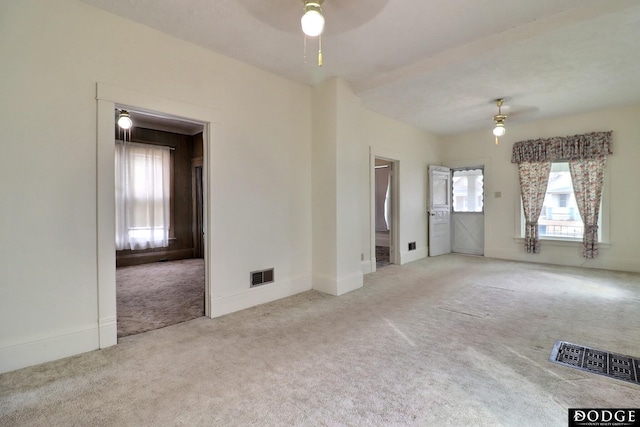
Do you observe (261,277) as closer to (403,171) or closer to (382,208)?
(403,171)

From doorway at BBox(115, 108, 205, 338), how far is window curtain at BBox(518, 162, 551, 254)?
6010mm

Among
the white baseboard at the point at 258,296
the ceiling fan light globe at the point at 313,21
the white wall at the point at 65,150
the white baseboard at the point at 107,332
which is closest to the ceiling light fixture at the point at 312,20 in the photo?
the ceiling fan light globe at the point at 313,21

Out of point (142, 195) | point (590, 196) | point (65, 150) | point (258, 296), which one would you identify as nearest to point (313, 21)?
point (65, 150)

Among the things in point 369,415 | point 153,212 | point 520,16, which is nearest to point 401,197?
point 520,16

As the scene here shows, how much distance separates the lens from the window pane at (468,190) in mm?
6863

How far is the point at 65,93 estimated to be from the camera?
2.33m

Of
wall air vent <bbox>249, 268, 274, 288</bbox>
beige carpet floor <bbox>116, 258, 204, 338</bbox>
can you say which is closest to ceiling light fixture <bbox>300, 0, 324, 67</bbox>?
wall air vent <bbox>249, 268, 274, 288</bbox>

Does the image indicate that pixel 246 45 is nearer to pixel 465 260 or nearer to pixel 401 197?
pixel 401 197

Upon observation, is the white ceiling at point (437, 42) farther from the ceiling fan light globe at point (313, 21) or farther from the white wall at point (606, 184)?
the white wall at point (606, 184)

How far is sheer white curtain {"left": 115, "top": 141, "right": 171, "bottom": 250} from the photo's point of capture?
5.64 m

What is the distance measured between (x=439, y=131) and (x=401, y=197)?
6.48 ft

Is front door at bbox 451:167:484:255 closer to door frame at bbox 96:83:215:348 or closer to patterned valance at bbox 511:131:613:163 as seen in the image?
patterned valance at bbox 511:131:613:163

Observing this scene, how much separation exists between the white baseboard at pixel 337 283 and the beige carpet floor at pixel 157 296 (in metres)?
1.49

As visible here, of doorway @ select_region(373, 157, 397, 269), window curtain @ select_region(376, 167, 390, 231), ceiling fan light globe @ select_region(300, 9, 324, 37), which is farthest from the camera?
window curtain @ select_region(376, 167, 390, 231)
